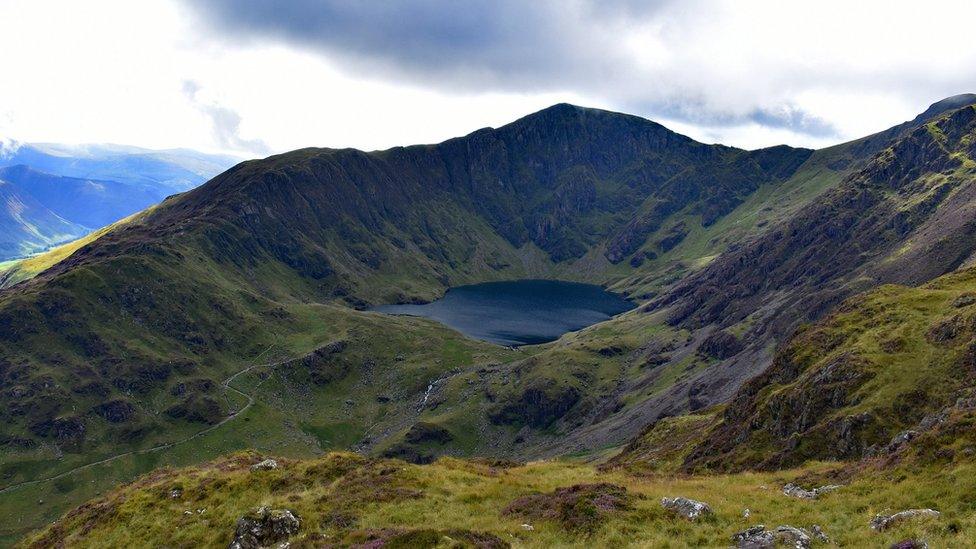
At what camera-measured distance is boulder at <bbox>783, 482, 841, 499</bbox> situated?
3316cm

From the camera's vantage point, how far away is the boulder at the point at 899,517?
25303 millimetres

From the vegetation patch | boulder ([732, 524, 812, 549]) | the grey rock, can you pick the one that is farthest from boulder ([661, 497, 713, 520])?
the grey rock

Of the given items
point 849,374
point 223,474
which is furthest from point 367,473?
point 849,374

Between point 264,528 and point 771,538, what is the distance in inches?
1047

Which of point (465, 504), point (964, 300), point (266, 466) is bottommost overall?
point (266, 466)

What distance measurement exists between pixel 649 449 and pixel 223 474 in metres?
70.3

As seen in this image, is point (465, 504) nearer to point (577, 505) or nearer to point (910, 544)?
point (577, 505)

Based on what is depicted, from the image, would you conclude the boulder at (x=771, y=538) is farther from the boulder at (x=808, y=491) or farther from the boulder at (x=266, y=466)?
the boulder at (x=266, y=466)

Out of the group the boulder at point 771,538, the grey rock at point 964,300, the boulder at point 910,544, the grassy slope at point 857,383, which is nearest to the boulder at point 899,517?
the boulder at point 910,544

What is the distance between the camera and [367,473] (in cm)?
4303

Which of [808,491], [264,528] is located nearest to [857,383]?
[808,491]

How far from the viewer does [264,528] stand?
3331 cm

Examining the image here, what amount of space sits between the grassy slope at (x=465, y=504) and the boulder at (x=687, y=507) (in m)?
0.53

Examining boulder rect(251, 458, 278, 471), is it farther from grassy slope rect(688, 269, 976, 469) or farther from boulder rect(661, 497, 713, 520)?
grassy slope rect(688, 269, 976, 469)
